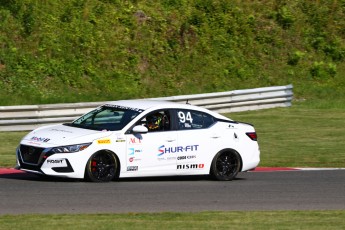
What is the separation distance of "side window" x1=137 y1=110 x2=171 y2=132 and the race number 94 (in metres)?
0.23

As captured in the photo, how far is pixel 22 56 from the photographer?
2650 cm

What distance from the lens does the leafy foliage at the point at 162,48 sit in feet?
87.2

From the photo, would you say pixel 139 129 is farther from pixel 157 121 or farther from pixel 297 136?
pixel 297 136

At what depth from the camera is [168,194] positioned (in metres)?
13.8

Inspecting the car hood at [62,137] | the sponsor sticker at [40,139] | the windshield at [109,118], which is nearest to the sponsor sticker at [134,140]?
the windshield at [109,118]

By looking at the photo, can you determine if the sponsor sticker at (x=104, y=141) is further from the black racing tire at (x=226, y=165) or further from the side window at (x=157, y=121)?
the black racing tire at (x=226, y=165)

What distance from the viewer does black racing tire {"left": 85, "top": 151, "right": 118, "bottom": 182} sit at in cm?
1448

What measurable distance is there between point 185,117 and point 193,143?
0.47 meters

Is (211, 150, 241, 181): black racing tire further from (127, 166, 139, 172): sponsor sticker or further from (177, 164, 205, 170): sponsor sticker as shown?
(127, 166, 139, 172): sponsor sticker

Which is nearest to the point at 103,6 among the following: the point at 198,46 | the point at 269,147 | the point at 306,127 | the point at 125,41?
the point at 125,41


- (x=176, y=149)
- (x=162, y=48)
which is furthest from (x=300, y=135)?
(x=162, y=48)

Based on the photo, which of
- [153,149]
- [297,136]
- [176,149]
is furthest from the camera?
[297,136]

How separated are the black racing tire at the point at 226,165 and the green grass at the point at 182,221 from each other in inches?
143

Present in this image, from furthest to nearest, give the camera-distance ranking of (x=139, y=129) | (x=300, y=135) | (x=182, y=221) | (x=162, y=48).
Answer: (x=162, y=48) < (x=300, y=135) < (x=139, y=129) < (x=182, y=221)
